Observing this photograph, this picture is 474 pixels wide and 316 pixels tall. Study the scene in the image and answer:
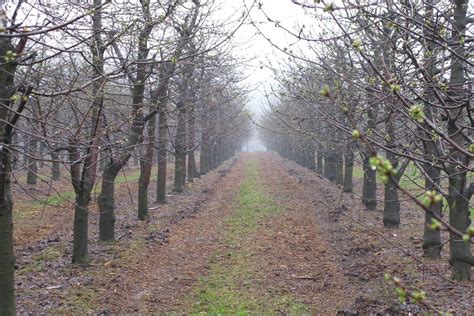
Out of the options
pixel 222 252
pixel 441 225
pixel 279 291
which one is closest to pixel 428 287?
pixel 279 291

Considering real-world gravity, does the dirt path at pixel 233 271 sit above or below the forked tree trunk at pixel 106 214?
below

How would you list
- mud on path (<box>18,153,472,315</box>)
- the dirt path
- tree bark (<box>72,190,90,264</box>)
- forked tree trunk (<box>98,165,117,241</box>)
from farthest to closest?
forked tree trunk (<box>98,165,117,241</box>) < tree bark (<box>72,190,90,264</box>) < the dirt path < mud on path (<box>18,153,472,315</box>)

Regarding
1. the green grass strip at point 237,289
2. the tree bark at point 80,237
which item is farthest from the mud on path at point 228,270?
the tree bark at point 80,237

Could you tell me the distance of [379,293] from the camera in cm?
761

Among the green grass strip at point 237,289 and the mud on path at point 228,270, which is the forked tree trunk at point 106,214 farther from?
the green grass strip at point 237,289

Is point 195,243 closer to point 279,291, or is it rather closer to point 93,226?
point 93,226

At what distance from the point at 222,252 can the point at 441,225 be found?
1044 cm

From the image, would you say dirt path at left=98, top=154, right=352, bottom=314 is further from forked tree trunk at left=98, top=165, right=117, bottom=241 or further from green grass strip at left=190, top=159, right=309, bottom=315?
forked tree trunk at left=98, top=165, right=117, bottom=241

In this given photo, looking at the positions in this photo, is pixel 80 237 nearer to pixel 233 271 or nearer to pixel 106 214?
pixel 106 214

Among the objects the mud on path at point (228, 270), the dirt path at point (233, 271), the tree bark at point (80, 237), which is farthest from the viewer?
the tree bark at point (80, 237)

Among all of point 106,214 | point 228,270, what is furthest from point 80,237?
point 228,270

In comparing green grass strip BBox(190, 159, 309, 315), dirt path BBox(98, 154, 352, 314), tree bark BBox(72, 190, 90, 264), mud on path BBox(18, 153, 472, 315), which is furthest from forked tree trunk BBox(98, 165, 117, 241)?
green grass strip BBox(190, 159, 309, 315)

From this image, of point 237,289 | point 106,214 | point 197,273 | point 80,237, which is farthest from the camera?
point 106,214

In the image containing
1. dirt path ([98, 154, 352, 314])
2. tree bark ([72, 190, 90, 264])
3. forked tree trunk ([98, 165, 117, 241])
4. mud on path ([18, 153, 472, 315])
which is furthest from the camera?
forked tree trunk ([98, 165, 117, 241])
